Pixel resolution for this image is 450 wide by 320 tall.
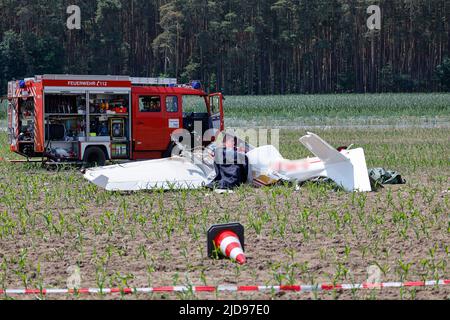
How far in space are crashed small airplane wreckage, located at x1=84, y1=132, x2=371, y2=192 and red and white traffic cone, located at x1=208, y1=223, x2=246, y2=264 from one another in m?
5.37

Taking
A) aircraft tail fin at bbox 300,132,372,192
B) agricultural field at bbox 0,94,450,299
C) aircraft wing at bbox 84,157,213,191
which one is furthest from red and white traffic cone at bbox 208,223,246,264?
aircraft wing at bbox 84,157,213,191

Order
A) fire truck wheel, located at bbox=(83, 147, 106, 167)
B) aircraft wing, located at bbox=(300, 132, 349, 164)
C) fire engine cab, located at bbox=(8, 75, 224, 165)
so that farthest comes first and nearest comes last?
fire truck wheel, located at bbox=(83, 147, 106, 167) → fire engine cab, located at bbox=(8, 75, 224, 165) → aircraft wing, located at bbox=(300, 132, 349, 164)

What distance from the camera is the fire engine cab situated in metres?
20.7

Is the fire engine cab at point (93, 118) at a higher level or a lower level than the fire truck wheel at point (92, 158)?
higher

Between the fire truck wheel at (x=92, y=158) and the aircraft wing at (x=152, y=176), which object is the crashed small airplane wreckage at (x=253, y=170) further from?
the fire truck wheel at (x=92, y=158)

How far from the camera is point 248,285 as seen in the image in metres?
8.40

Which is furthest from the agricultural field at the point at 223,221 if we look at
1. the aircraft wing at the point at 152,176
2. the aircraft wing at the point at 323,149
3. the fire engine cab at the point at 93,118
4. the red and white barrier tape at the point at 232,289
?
the fire engine cab at the point at 93,118

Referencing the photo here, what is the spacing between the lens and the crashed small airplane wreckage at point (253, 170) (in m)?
15.1

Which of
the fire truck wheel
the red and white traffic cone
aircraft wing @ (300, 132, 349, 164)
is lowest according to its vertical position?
the fire truck wheel

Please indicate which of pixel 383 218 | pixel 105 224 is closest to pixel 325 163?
pixel 383 218

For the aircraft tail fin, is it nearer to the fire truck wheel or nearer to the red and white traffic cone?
the red and white traffic cone

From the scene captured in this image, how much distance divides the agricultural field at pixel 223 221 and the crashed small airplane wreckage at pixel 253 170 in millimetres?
292

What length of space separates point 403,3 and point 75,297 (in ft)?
267
